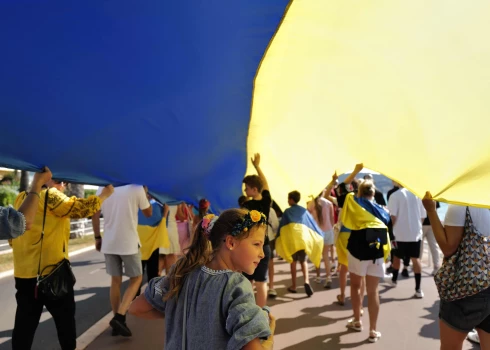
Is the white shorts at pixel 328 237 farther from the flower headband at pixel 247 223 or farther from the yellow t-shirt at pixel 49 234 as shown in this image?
the flower headband at pixel 247 223

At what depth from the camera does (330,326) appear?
5758 mm

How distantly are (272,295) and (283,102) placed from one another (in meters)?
4.03

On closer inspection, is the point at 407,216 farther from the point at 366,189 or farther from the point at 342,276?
the point at 366,189

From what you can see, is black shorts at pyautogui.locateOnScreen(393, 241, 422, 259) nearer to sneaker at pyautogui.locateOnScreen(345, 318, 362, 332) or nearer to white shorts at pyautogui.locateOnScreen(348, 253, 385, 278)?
sneaker at pyautogui.locateOnScreen(345, 318, 362, 332)

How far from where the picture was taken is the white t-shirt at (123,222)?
17.1 ft

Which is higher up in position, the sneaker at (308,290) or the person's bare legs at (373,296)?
the person's bare legs at (373,296)

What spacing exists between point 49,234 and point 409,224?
5.75 metres

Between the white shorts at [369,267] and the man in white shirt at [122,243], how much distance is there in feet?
8.43

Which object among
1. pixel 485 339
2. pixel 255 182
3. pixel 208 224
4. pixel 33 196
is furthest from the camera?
pixel 255 182

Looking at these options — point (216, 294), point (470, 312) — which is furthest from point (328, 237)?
point (216, 294)

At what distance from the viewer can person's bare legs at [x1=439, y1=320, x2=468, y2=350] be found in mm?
3104

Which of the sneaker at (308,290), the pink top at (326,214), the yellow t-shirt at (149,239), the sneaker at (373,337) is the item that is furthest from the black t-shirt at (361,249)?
the pink top at (326,214)

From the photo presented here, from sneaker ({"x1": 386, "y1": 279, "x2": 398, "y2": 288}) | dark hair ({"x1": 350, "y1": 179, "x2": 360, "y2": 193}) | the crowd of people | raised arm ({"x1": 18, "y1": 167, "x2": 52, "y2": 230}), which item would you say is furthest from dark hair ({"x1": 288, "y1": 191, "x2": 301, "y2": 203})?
raised arm ({"x1": 18, "y1": 167, "x2": 52, "y2": 230})

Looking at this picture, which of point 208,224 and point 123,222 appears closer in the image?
point 208,224
